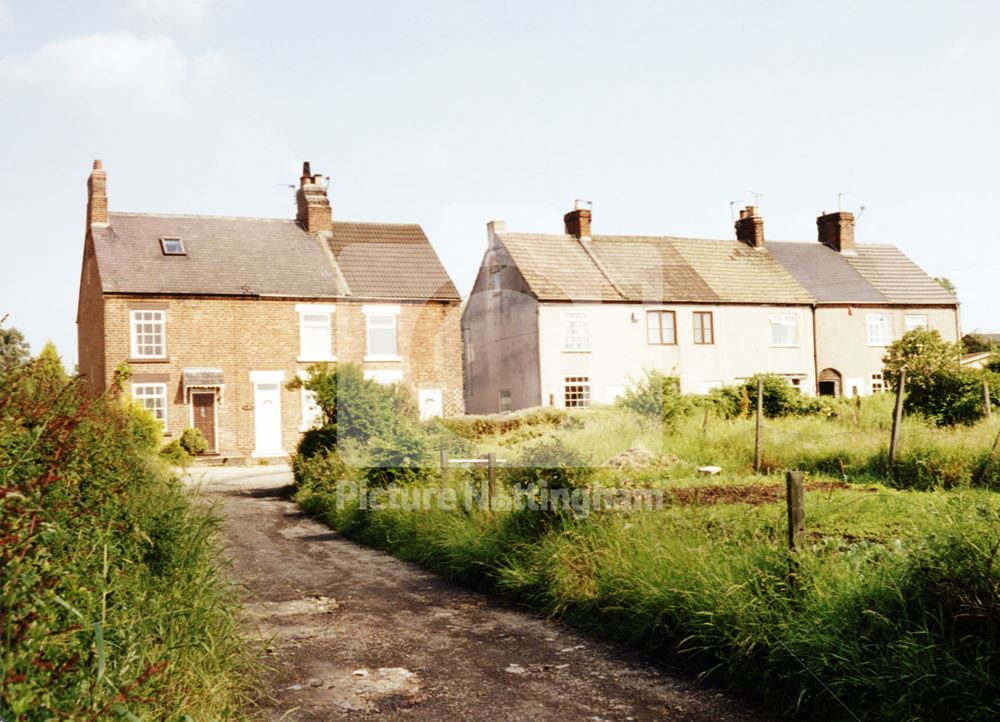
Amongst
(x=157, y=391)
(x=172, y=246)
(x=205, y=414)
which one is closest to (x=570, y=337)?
(x=205, y=414)

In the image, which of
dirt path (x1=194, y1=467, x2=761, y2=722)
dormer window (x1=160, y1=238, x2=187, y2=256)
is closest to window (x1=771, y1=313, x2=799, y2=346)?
dormer window (x1=160, y1=238, x2=187, y2=256)

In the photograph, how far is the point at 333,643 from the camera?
7711 millimetres

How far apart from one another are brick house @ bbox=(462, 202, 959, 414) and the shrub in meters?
10.7

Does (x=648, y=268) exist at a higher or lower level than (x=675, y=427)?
higher

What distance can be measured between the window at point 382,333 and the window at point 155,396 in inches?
278

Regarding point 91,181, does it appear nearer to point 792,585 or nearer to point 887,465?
point 887,465

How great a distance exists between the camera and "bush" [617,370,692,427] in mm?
19922

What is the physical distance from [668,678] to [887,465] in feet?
33.6

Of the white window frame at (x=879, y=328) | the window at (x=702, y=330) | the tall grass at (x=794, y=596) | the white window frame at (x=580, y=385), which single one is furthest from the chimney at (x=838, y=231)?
the tall grass at (x=794, y=596)

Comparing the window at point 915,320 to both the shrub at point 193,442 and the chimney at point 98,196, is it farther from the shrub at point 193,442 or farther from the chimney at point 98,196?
the chimney at point 98,196

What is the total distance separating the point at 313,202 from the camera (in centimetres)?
3478

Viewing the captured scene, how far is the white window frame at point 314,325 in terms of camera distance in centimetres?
3178

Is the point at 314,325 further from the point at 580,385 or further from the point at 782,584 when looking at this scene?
the point at 782,584

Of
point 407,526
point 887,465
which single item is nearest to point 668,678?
point 407,526
